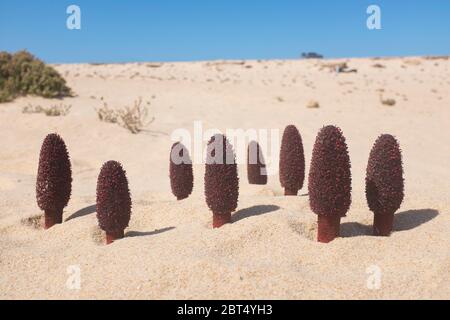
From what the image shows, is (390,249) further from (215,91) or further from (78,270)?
(215,91)

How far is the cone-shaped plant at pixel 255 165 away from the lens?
374 inches

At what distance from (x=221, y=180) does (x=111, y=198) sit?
1.38 m

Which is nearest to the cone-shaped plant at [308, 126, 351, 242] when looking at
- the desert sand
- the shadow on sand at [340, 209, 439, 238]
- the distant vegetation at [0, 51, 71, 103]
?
the desert sand

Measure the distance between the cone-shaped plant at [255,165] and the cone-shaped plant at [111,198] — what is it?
12.2 feet

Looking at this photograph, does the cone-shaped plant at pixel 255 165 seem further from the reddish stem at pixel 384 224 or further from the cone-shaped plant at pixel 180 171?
the reddish stem at pixel 384 224

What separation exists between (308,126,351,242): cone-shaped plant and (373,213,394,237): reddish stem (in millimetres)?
672

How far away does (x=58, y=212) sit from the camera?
733 centimetres

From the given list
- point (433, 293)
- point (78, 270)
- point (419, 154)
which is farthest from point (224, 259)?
point (419, 154)

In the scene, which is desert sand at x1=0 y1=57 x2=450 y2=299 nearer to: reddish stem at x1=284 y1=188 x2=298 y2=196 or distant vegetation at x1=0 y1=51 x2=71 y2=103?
reddish stem at x1=284 y1=188 x2=298 y2=196

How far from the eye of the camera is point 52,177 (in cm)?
707

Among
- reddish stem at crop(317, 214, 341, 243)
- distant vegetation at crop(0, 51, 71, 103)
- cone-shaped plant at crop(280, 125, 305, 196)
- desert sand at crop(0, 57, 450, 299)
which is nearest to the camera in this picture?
desert sand at crop(0, 57, 450, 299)

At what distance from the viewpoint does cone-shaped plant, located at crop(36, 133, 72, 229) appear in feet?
23.1

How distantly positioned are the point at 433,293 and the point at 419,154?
436 inches

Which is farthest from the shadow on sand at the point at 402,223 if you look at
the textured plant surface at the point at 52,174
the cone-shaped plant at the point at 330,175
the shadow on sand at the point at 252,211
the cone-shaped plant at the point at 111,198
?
the textured plant surface at the point at 52,174
